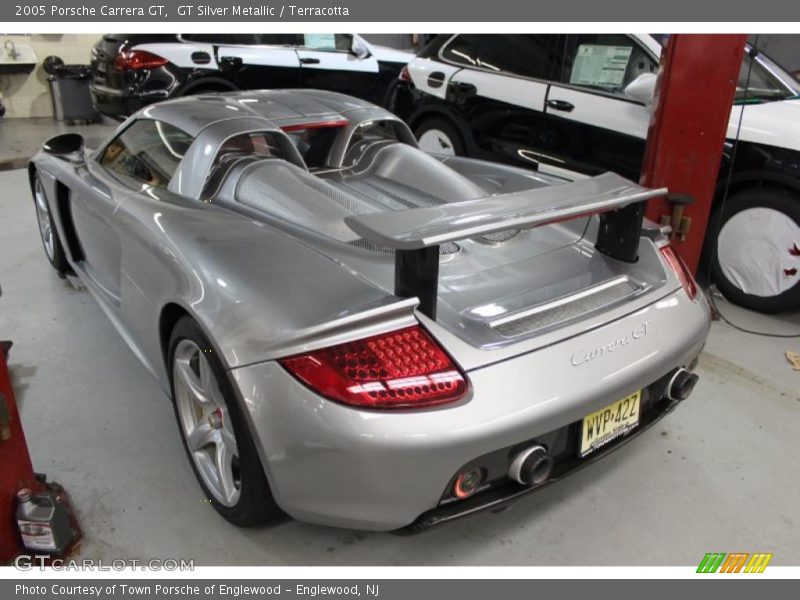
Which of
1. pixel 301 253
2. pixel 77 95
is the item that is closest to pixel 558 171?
pixel 301 253

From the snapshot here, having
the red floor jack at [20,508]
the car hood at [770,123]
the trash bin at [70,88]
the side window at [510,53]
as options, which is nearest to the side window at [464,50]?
the side window at [510,53]

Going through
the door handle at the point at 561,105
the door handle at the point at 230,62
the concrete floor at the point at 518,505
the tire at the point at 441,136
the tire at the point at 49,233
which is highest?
the door handle at the point at 230,62

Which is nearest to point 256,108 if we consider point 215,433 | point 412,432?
point 215,433

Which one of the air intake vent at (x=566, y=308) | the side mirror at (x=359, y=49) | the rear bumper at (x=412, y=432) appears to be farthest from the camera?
the side mirror at (x=359, y=49)

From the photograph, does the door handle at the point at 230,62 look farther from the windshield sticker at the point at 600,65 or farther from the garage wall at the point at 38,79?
the garage wall at the point at 38,79

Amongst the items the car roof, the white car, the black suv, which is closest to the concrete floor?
the white car

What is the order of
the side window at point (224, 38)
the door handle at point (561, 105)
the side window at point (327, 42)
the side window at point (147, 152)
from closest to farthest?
the side window at point (147, 152) → the door handle at point (561, 105) → the side window at point (224, 38) → the side window at point (327, 42)

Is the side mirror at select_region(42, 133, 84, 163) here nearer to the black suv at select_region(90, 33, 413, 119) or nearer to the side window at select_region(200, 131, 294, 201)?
the side window at select_region(200, 131, 294, 201)

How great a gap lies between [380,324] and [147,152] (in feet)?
5.32

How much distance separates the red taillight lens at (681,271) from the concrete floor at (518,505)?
0.60 meters

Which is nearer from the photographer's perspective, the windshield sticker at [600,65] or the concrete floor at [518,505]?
the concrete floor at [518,505]

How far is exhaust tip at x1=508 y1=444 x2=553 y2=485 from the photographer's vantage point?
57.9 inches

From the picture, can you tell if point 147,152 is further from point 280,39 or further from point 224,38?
point 280,39

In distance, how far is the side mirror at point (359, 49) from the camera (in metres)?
6.73
